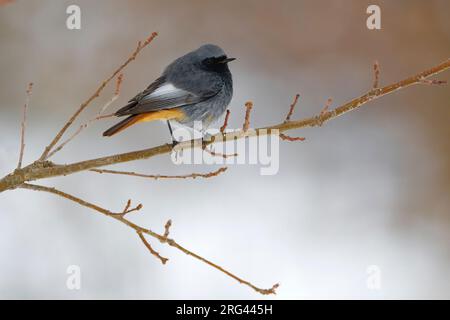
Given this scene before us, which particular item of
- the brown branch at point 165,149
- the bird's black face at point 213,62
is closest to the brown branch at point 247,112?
the brown branch at point 165,149

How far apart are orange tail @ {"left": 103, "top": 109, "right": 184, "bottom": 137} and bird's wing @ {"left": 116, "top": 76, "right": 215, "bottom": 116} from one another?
0.12 ft

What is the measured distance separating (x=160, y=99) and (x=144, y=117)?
0.15m

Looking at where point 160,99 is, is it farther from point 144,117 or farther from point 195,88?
point 195,88

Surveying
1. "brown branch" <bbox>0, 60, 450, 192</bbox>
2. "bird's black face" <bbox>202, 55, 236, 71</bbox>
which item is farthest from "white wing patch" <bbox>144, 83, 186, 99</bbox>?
"brown branch" <bbox>0, 60, 450, 192</bbox>

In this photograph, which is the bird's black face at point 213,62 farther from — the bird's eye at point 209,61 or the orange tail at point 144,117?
the orange tail at point 144,117

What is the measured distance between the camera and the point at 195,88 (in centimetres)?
280

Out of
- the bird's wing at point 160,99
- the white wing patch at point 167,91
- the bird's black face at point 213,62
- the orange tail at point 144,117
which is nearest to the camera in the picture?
the orange tail at point 144,117

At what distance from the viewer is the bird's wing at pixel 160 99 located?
2.40m

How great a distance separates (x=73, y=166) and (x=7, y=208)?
2.59m

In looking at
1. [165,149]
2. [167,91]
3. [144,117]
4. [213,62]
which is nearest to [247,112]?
[165,149]

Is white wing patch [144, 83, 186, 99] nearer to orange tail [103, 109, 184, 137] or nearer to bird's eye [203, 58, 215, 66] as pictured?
orange tail [103, 109, 184, 137]

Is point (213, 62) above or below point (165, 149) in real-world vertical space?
above

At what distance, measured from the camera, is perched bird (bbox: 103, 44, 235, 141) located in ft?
8.75

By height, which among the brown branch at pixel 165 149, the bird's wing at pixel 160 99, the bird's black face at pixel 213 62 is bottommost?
the brown branch at pixel 165 149
